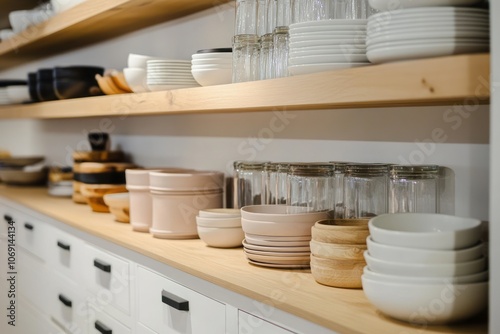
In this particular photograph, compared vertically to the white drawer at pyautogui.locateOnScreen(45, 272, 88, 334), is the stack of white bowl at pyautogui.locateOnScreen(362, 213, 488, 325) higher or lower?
higher

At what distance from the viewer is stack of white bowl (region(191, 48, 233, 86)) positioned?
5.87ft

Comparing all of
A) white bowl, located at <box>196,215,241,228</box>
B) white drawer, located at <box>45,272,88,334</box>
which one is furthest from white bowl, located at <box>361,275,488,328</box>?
white drawer, located at <box>45,272,88,334</box>

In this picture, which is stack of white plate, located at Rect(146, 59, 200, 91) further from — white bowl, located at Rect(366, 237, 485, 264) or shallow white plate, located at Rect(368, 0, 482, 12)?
white bowl, located at Rect(366, 237, 485, 264)

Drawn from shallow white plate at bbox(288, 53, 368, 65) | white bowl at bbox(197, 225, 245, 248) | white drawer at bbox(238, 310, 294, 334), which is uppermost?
shallow white plate at bbox(288, 53, 368, 65)

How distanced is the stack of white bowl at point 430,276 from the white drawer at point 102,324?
1.08 metres

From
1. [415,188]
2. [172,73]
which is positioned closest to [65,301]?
→ [172,73]

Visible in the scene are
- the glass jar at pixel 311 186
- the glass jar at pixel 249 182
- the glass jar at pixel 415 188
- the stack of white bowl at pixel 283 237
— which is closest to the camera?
the glass jar at pixel 415 188

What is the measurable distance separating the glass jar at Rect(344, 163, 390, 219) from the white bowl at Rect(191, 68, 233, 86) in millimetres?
451

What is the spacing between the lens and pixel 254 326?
1373 mm

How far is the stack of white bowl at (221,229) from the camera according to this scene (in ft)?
5.96

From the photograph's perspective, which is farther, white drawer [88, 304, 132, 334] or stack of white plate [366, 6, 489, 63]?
white drawer [88, 304, 132, 334]

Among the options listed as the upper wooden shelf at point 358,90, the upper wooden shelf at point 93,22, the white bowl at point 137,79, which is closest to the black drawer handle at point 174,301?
the upper wooden shelf at point 358,90

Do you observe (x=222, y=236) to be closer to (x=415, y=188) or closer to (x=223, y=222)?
(x=223, y=222)

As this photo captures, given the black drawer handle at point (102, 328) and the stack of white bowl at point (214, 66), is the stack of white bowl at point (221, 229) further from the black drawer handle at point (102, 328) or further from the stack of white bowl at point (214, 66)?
the black drawer handle at point (102, 328)
